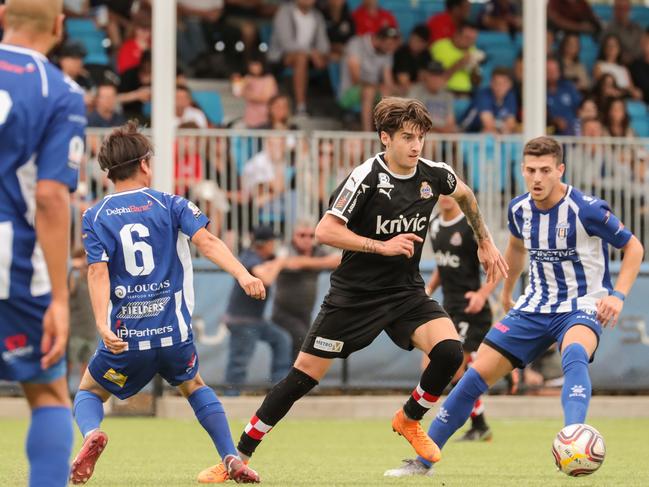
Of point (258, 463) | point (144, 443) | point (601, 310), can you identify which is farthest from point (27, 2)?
point (144, 443)

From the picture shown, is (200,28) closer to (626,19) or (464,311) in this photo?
(626,19)

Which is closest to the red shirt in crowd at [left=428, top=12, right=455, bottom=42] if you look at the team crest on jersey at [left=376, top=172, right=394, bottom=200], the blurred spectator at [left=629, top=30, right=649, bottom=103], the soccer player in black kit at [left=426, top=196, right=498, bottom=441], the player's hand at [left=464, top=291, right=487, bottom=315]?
the blurred spectator at [left=629, top=30, right=649, bottom=103]

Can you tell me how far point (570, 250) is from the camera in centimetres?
816

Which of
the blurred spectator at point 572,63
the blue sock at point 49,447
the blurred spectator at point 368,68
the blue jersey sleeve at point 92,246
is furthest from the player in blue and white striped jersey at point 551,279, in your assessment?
the blurred spectator at point 572,63

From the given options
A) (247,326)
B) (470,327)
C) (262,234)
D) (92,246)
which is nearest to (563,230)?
(92,246)

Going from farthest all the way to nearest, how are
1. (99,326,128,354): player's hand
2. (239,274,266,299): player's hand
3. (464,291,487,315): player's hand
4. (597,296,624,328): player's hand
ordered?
1. (464,291,487,315): player's hand
2. (597,296,624,328): player's hand
3. (99,326,128,354): player's hand
4. (239,274,266,299): player's hand

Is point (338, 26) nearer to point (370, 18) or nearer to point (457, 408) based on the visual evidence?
point (370, 18)

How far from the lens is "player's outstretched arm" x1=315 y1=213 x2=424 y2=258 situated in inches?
283

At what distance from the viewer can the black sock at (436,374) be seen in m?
7.42

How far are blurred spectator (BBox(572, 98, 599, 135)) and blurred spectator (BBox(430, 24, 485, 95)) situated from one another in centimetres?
156

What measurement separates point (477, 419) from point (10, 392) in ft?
16.1

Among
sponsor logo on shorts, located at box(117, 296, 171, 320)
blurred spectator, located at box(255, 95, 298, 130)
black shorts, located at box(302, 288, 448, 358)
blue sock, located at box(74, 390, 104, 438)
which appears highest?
blurred spectator, located at box(255, 95, 298, 130)

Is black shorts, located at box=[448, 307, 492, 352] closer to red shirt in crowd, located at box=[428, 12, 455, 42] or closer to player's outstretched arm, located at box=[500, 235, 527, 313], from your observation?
player's outstretched arm, located at box=[500, 235, 527, 313]

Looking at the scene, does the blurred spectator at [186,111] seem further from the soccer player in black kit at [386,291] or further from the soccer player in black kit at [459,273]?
the soccer player in black kit at [386,291]
